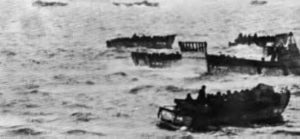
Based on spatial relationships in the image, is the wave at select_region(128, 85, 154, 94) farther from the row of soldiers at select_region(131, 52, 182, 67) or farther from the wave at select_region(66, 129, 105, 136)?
the wave at select_region(66, 129, 105, 136)

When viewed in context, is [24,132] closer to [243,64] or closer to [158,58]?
[243,64]

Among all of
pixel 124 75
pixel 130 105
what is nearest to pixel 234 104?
pixel 130 105

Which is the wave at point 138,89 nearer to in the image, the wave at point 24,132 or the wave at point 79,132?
the wave at point 79,132

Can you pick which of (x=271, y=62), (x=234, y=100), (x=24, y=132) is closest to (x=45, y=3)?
(x=271, y=62)

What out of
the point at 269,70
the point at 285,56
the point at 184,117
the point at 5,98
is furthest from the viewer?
the point at 285,56

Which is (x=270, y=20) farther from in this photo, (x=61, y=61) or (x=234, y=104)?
(x=234, y=104)

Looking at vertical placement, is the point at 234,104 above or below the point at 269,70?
above
